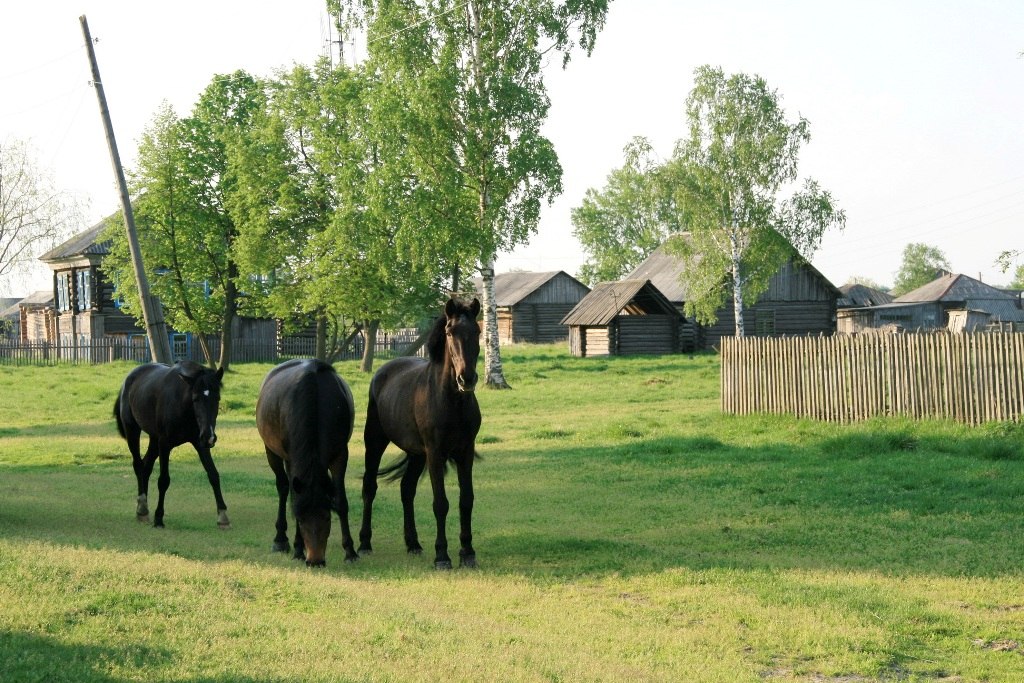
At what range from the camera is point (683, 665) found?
594cm

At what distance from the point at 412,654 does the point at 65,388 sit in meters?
30.3

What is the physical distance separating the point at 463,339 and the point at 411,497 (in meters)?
2.21

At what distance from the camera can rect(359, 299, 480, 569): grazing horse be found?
28.8 feet

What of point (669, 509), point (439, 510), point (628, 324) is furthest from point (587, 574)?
A: point (628, 324)

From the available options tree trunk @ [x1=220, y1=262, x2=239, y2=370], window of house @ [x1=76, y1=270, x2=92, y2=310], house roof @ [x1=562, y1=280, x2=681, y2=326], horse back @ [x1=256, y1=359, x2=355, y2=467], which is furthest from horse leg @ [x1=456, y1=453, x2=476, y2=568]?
window of house @ [x1=76, y1=270, x2=92, y2=310]

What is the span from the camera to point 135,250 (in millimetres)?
21625

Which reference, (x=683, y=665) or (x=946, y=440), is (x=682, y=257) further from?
(x=683, y=665)

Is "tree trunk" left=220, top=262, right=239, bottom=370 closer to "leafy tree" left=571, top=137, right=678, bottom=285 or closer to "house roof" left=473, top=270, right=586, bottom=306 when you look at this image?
"house roof" left=473, top=270, right=586, bottom=306

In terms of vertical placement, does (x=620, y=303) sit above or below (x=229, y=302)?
below

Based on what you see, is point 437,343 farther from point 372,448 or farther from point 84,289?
point 84,289

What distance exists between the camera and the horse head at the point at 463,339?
8586 millimetres

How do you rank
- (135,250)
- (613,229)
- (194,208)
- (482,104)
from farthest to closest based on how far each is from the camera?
(613,229) < (194,208) < (482,104) < (135,250)

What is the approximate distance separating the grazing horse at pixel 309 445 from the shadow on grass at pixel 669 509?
14.3 inches

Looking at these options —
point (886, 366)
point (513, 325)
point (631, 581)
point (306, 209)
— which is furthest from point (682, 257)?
point (631, 581)
